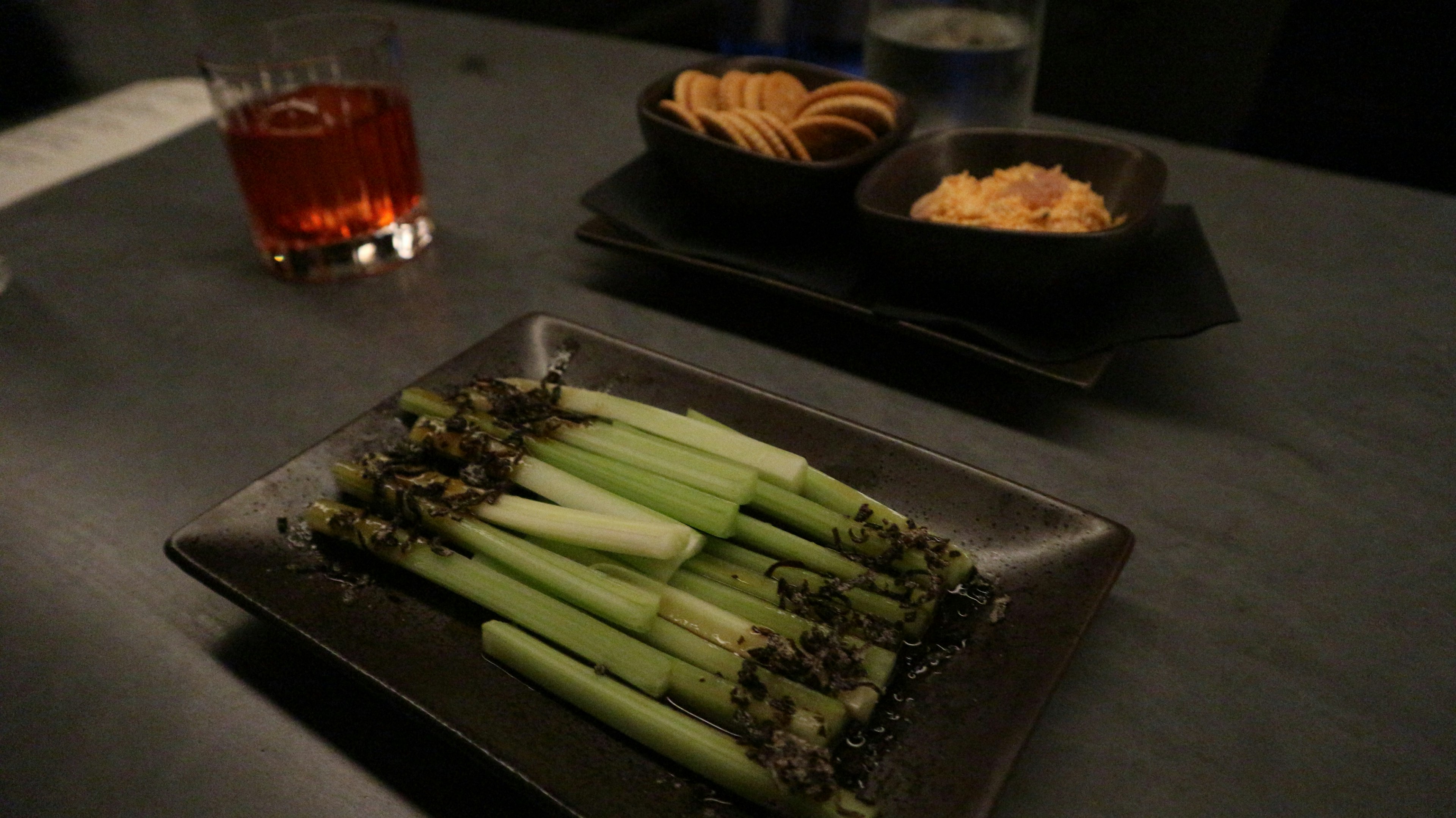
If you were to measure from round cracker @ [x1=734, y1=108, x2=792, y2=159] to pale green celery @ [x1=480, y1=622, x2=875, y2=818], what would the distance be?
88 cm

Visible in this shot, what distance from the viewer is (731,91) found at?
5.58 feet

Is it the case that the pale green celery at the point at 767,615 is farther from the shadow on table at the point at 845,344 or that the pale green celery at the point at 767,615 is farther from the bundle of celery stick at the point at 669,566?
the shadow on table at the point at 845,344

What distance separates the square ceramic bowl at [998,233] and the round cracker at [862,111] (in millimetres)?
64

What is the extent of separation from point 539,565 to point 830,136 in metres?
0.90

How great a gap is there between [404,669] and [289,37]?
1.31 metres

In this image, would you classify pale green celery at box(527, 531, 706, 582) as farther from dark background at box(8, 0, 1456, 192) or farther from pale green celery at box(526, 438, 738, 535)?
dark background at box(8, 0, 1456, 192)

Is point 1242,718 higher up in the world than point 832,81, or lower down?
lower down

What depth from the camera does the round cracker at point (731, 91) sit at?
1683mm

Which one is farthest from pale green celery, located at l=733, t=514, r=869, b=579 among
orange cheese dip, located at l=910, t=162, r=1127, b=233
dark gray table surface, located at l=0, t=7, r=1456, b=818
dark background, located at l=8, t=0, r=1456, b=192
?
dark background, located at l=8, t=0, r=1456, b=192

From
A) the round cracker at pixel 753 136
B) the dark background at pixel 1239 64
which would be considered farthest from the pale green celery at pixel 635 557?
the dark background at pixel 1239 64

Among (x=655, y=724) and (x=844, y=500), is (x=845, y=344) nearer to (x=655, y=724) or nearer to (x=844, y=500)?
(x=844, y=500)

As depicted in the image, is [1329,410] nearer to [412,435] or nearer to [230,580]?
[412,435]

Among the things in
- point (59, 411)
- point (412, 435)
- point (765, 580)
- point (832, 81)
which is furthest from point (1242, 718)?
point (59, 411)

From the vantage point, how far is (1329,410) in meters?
1.37
